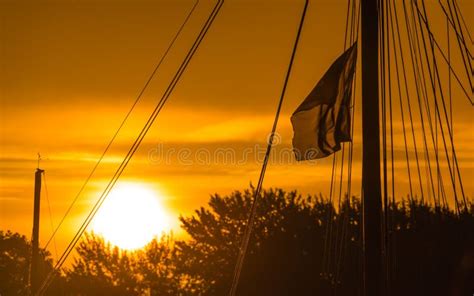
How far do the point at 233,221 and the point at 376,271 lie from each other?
55.8 m

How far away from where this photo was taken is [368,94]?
51.7 ft

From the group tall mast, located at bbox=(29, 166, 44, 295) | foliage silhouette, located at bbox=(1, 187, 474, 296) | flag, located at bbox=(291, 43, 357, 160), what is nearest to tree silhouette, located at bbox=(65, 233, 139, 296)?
foliage silhouette, located at bbox=(1, 187, 474, 296)

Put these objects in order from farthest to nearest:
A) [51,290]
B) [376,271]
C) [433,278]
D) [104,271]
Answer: [104,271] → [51,290] → [433,278] → [376,271]

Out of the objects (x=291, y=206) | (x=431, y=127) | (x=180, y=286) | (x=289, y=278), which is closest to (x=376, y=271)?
(x=431, y=127)

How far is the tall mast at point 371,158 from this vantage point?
15.1 metres

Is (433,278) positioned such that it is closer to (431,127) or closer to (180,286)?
(180,286)

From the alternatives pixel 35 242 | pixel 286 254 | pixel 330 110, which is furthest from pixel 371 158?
pixel 286 254

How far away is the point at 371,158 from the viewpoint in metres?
15.5

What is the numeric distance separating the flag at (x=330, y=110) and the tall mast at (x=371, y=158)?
4.15ft

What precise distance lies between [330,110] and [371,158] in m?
1.86

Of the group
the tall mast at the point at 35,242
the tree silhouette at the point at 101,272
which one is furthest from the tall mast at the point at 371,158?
the tree silhouette at the point at 101,272

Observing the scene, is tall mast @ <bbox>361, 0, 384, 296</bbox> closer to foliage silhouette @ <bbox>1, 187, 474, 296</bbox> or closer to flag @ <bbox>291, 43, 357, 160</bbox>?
flag @ <bbox>291, 43, 357, 160</bbox>

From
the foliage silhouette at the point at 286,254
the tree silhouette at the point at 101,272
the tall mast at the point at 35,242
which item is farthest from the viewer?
the tree silhouette at the point at 101,272

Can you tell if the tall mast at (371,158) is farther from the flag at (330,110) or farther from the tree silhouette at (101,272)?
the tree silhouette at (101,272)
